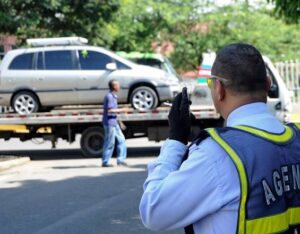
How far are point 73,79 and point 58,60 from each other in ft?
2.09

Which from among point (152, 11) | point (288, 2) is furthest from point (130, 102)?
point (152, 11)

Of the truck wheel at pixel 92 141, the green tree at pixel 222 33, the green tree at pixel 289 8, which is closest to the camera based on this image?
the green tree at pixel 289 8

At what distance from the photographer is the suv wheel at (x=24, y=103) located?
14.9 m

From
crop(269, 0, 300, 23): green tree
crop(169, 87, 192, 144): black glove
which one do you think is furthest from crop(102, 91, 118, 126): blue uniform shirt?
crop(169, 87, 192, 144): black glove

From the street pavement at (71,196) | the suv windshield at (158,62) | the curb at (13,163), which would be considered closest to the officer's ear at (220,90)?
the street pavement at (71,196)

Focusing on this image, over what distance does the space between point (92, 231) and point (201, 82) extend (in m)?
8.34

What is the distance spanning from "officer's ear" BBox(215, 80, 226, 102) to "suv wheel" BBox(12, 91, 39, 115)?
13.0 metres

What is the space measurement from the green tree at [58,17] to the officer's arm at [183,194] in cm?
1608

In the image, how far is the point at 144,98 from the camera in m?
14.7

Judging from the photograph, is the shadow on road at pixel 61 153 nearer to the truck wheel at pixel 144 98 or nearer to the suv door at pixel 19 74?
the truck wheel at pixel 144 98

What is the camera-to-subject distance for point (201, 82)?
15023 mm

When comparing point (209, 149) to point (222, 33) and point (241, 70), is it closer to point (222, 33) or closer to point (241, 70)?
point (241, 70)

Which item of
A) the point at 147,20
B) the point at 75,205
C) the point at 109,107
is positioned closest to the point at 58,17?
the point at 109,107

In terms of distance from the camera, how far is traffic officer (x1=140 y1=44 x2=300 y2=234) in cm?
204
